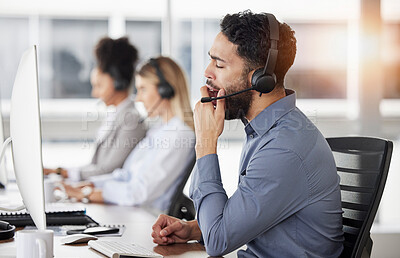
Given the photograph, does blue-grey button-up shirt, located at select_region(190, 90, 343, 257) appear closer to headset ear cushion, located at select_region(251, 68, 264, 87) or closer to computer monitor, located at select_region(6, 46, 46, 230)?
headset ear cushion, located at select_region(251, 68, 264, 87)

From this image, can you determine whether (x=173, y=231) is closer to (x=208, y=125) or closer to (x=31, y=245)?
(x=208, y=125)

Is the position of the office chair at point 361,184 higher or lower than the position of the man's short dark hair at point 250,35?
lower

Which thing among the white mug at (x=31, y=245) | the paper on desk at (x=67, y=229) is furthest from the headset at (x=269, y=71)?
the white mug at (x=31, y=245)

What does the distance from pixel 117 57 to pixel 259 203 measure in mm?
2527

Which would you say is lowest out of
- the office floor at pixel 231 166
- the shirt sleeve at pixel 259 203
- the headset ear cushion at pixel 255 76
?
the office floor at pixel 231 166

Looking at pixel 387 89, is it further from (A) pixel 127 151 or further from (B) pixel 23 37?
(B) pixel 23 37

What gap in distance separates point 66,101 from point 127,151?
73 cm

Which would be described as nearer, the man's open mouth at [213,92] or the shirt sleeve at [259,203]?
the shirt sleeve at [259,203]

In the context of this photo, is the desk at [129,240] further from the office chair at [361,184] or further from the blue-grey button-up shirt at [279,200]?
the office chair at [361,184]

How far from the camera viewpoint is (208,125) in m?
1.64

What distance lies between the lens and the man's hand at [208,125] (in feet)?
5.24

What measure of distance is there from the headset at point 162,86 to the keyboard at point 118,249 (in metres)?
1.52

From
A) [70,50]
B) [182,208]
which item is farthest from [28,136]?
[70,50]

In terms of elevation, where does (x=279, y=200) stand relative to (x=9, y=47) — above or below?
below
